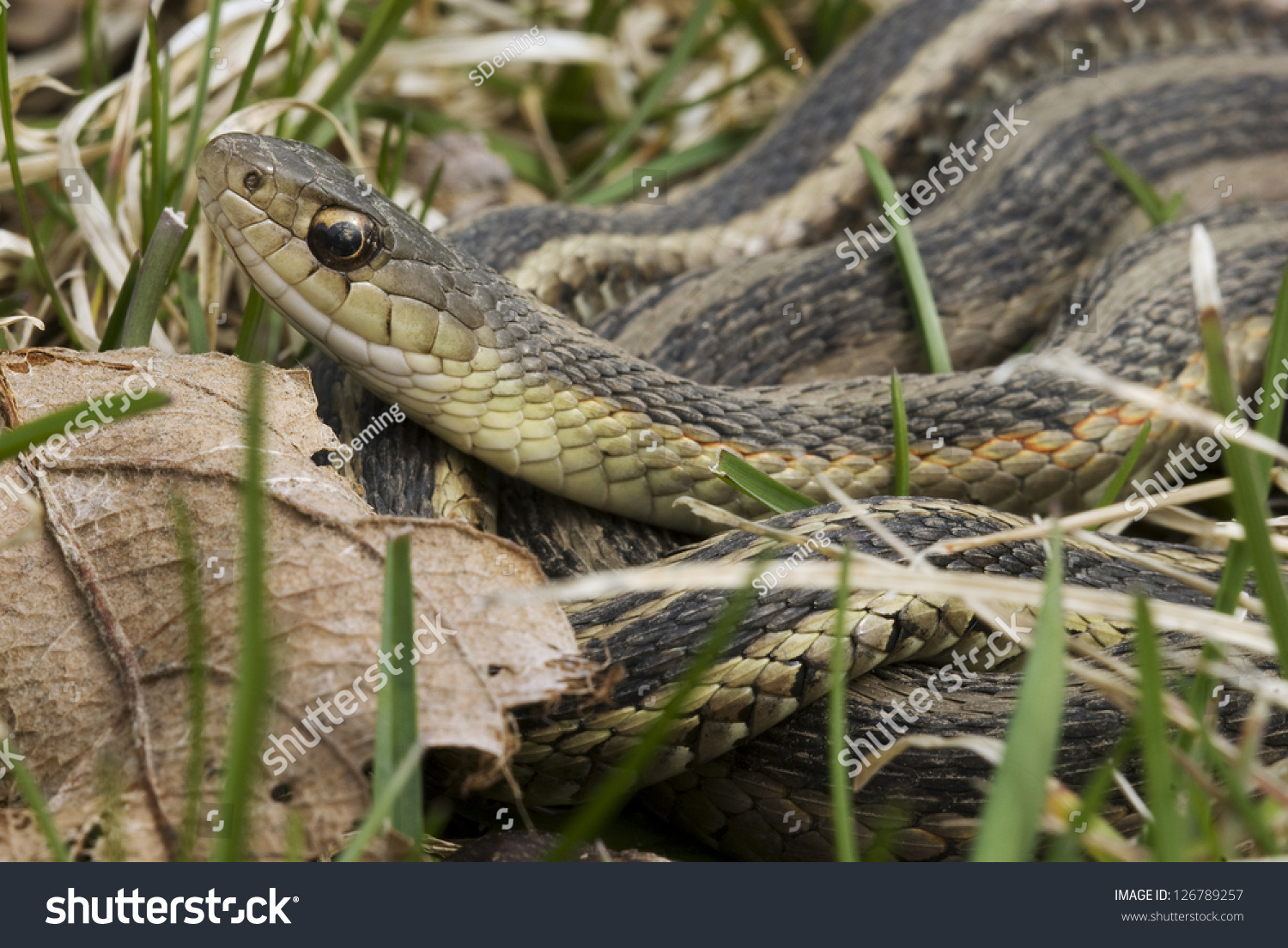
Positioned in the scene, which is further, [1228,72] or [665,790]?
[1228,72]

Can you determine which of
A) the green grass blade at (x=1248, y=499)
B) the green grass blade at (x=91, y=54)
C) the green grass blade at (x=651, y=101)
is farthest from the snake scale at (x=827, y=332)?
the green grass blade at (x=91, y=54)

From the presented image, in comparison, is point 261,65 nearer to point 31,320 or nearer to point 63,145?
point 63,145

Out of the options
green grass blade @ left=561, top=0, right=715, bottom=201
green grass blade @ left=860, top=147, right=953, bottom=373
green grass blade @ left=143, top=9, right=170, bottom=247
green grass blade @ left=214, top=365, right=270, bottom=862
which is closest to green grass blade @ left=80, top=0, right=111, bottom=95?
green grass blade @ left=143, top=9, right=170, bottom=247

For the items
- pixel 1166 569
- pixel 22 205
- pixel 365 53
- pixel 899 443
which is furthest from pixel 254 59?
pixel 1166 569

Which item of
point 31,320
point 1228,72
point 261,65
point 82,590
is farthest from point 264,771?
point 1228,72

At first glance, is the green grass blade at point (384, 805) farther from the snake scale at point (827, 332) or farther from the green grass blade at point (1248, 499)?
the green grass blade at point (1248, 499)

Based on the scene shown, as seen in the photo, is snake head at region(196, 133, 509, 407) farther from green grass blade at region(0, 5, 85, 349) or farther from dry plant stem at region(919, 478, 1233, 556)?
dry plant stem at region(919, 478, 1233, 556)
